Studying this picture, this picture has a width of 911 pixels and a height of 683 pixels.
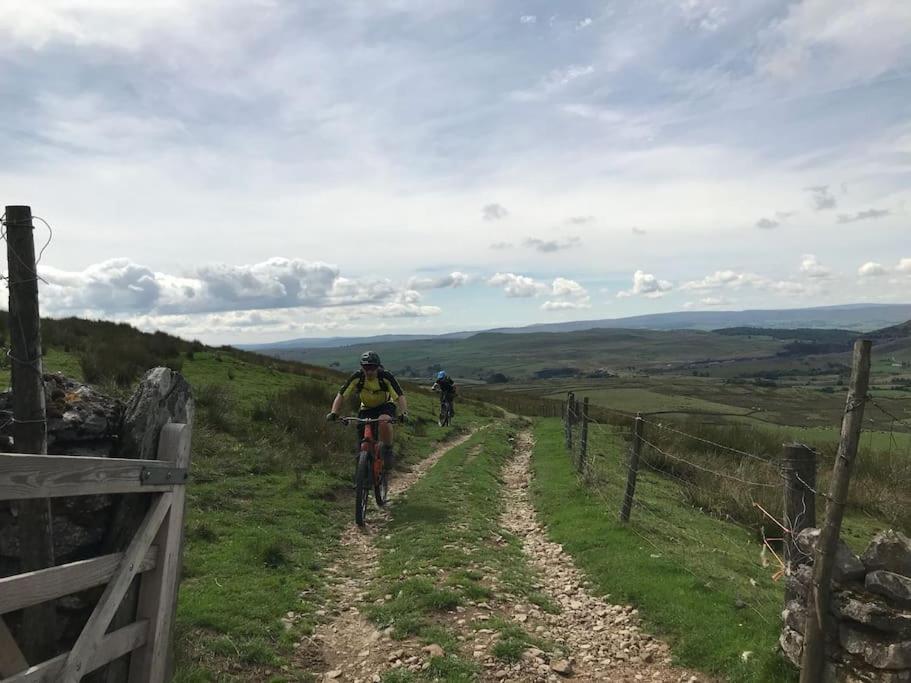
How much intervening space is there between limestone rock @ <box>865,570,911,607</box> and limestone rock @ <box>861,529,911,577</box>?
8cm

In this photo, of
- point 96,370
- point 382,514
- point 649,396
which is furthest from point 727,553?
point 649,396

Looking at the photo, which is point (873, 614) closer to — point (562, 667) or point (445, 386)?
point (562, 667)

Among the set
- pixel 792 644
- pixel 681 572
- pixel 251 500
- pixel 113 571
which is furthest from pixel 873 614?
pixel 251 500

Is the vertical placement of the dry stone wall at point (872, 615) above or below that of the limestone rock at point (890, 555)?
below

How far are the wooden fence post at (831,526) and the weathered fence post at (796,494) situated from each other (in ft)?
2.90

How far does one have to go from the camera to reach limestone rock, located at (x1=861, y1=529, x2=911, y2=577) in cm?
473

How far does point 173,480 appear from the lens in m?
4.34

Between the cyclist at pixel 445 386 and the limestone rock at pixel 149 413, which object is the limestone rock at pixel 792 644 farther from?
the cyclist at pixel 445 386

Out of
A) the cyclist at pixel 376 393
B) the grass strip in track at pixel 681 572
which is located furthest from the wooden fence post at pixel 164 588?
the cyclist at pixel 376 393

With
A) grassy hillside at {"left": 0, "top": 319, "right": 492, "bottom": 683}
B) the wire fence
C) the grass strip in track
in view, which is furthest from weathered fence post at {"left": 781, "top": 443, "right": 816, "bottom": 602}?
grassy hillside at {"left": 0, "top": 319, "right": 492, "bottom": 683}

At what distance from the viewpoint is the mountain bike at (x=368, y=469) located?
10570 mm

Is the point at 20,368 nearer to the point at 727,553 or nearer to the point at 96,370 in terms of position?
the point at 727,553

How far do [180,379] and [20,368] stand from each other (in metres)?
1.17

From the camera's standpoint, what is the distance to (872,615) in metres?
4.55
